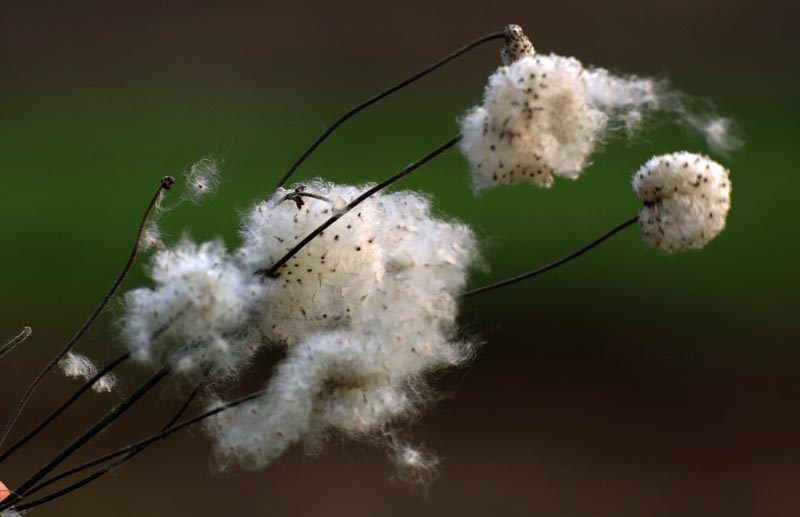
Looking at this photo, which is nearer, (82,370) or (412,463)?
(412,463)

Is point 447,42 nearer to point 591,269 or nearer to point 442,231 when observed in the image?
point 591,269

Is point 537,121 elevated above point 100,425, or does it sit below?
above

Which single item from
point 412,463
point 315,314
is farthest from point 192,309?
point 412,463

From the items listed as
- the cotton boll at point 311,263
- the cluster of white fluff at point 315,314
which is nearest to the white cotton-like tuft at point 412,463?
the cluster of white fluff at point 315,314

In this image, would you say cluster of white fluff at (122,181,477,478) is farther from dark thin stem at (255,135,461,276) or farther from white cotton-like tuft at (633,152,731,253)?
white cotton-like tuft at (633,152,731,253)

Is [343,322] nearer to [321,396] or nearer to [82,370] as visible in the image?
[321,396]

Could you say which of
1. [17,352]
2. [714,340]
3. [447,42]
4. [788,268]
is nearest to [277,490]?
[17,352]

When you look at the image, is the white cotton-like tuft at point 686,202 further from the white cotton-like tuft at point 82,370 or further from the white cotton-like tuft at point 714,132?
the white cotton-like tuft at point 82,370
